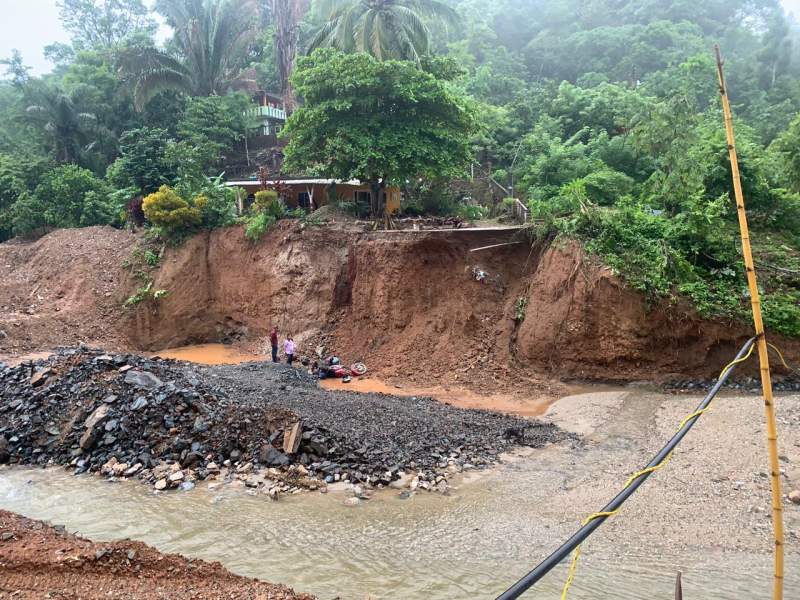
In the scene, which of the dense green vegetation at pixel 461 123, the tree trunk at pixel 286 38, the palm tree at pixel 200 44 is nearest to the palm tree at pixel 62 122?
the dense green vegetation at pixel 461 123

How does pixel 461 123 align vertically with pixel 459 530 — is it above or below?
above

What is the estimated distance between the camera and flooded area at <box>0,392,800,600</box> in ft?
19.8

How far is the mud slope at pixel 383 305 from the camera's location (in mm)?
14008

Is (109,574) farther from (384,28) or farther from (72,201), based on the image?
(72,201)

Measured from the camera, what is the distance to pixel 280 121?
33.8 m

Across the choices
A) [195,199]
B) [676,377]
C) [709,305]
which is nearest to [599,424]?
[676,377]

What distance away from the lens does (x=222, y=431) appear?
9.75 m

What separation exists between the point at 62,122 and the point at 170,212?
41.3 ft

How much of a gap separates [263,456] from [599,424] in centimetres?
709

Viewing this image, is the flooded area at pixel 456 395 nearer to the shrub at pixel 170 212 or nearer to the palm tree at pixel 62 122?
the shrub at pixel 170 212

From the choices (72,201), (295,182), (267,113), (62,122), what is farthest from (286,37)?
(72,201)

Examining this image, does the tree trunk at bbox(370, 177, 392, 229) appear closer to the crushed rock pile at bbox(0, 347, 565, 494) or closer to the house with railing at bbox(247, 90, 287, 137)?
the crushed rock pile at bbox(0, 347, 565, 494)

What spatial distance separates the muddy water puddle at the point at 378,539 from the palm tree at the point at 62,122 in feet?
80.8

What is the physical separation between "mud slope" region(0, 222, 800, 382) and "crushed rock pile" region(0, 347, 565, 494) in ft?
13.0
